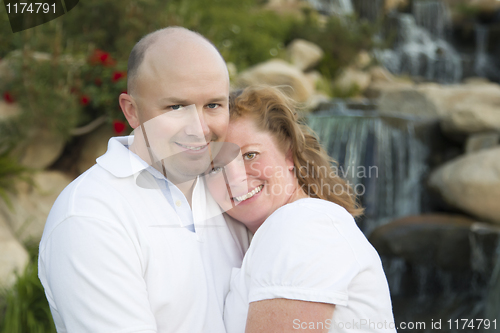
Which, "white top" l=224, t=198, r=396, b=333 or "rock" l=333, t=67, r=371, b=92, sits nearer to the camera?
"white top" l=224, t=198, r=396, b=333

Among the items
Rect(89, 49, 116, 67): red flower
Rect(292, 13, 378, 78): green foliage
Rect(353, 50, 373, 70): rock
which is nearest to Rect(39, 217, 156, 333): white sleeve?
Rect(89, 49, 116, 67): red flower

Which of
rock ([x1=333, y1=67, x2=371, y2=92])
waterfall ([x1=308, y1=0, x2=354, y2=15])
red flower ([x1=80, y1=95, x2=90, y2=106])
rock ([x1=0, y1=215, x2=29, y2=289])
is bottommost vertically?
rock ([x1=333, y1=67, x2=371, y2=92])

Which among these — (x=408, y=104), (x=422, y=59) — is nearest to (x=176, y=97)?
(x=408, y=104)

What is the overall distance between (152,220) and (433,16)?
1578cm

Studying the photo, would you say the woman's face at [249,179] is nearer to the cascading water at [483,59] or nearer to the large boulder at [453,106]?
the large boulder at [453,106]

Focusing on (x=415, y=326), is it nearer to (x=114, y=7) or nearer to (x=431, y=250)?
(x=431, y=250)

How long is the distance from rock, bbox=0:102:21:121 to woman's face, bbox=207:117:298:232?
394 centimetres

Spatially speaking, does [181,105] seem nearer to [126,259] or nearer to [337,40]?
[126,259]

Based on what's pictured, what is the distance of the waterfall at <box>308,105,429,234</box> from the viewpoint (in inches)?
251

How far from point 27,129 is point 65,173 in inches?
33.9

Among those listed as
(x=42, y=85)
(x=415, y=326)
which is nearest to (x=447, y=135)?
(x=415, y=326)

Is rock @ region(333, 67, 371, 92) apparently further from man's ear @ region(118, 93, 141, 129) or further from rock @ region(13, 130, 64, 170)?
man's ear @ region(118, 93, 141, 129)

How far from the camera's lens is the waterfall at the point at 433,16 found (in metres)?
14.4

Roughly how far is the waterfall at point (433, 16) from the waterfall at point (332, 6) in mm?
2329
